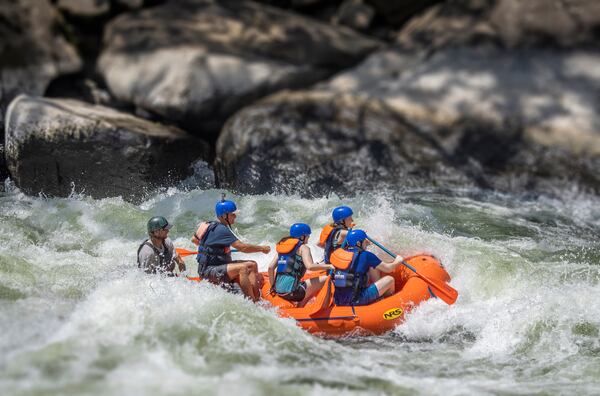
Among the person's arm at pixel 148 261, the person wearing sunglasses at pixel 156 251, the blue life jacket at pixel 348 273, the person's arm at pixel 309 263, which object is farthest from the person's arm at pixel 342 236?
the person's arm at pixel 148 261

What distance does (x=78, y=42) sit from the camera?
1247cm

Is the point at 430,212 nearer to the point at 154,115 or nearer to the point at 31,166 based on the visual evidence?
the point at 154,115

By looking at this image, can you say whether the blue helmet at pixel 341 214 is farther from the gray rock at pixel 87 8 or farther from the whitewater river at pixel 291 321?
the gray rock at pixel 87 8

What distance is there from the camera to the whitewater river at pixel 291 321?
15.5 feet

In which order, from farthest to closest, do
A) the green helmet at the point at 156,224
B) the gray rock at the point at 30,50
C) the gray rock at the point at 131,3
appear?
the gray rock at the point at 131,3, the gray rock at the point at 30,50, the green helmet at the point at 156,224

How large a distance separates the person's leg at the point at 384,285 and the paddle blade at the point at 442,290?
0.94 ft

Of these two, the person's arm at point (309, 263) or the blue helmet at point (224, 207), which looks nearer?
the person's arm at point (309, 263)

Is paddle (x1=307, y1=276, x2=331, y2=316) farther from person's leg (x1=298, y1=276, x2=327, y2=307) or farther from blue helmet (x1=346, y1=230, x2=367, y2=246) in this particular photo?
blue helmet (x1=346, y1=230, x2=367, y2=246)

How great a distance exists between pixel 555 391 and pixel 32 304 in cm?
382

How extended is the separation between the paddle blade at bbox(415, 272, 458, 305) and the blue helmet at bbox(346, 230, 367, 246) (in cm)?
69

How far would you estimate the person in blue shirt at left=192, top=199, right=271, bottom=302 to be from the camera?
253 inches

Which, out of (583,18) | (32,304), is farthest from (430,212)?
(32,304)

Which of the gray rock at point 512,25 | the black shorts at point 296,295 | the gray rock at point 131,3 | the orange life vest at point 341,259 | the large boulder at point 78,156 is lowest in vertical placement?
the large boulder at point 78,156

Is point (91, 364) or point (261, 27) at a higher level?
point (261, 27)
